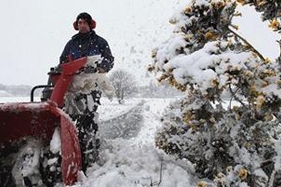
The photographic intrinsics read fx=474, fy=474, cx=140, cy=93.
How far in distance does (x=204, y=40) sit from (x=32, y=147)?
2.30 meters

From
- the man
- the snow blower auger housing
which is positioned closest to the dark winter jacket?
the man

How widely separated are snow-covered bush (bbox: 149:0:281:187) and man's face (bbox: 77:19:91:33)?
6.70 feet

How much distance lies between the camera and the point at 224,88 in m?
3.69

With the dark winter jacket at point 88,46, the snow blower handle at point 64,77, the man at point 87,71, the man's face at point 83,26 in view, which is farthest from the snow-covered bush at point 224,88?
the man's face at point 83,26

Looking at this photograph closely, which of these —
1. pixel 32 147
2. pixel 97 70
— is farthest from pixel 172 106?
pixel 32 147

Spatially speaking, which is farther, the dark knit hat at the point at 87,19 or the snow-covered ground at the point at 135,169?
the dark knit hat at the point at 87,19

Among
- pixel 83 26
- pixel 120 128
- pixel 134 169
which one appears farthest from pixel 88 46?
pixel 120 128

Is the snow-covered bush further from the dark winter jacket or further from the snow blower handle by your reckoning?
the dark winter jacket

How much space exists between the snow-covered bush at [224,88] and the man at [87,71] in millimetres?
1200

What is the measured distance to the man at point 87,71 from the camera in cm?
546

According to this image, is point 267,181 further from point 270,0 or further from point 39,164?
point 39,164

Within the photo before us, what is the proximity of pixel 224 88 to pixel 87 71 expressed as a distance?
1.95 m

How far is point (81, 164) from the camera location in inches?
200

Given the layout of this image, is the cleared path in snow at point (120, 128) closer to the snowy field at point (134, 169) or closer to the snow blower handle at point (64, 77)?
the snowy field at point (134, 169)
